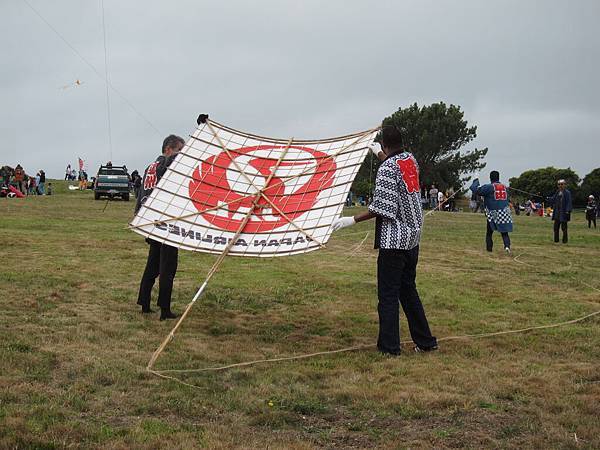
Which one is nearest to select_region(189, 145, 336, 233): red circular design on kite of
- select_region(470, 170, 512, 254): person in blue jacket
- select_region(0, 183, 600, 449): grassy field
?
select_region(0, 183, 600, 449): grassy field

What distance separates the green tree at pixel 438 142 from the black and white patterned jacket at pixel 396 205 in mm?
56801

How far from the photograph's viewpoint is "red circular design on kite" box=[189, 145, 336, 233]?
7.64 m

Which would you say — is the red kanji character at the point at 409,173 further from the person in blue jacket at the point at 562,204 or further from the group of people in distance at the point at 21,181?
the group of people in distance at the point at 21,181

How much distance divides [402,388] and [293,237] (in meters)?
2.08

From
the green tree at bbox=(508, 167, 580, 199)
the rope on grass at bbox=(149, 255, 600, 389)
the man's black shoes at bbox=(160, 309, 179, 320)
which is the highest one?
the green tree at bbox=(508, 167, 580, 199)

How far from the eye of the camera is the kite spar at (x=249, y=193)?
23.8ft

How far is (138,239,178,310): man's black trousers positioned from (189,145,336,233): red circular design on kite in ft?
3.01

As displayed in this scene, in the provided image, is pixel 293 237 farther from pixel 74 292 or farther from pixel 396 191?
pixel 74 292

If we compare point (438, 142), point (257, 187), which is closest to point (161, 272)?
point (257, 187)

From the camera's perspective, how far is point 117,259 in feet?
44.3

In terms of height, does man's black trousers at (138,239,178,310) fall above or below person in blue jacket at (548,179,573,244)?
below

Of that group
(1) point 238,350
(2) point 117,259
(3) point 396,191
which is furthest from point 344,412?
(2) point 117,259

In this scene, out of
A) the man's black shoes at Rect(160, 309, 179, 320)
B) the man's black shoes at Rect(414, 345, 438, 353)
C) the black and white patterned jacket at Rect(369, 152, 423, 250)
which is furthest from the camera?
the man's black shoes at Rect(160, 309, 179, 320)

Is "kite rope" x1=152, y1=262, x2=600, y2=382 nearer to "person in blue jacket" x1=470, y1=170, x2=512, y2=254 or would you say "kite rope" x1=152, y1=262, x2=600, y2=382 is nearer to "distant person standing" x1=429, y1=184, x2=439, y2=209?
"person in blue jacket" x1=470, y1=170, x2=512, y2=254
